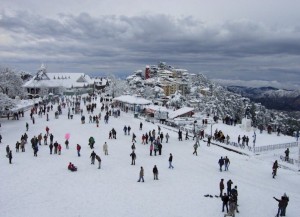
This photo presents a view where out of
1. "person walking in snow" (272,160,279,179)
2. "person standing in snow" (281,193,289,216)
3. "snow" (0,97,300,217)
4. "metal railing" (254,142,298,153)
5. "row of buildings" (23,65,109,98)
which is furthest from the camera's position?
"row of buildings" (23,65,109,98)

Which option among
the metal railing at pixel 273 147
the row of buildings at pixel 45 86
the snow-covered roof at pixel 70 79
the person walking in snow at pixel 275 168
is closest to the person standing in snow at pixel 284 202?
the person walking in snow at pixel 275 168

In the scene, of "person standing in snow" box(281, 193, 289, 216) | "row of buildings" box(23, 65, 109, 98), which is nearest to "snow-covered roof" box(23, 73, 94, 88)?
"row of buildings" box(23, 65, 109, 98)

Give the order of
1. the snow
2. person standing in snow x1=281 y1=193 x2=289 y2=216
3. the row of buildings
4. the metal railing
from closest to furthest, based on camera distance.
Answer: person standing in snow x1=281 y1=193 x2=289 y2=216, the snow, the metal railing, the row of buildings

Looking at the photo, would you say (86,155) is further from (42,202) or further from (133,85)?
(133,85)

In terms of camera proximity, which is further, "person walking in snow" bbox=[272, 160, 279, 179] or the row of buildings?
the row of buildings

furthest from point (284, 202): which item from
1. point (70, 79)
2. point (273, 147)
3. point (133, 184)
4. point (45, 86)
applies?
point (70, 79)

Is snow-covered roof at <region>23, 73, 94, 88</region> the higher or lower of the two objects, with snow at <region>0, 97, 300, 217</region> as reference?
higher

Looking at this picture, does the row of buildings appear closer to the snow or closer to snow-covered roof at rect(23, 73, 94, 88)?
snow-covered roof at rect(23, 73, 94, 88)

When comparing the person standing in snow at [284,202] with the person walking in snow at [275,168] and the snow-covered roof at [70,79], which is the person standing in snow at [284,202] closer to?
the person walking in snow at [275,168]
